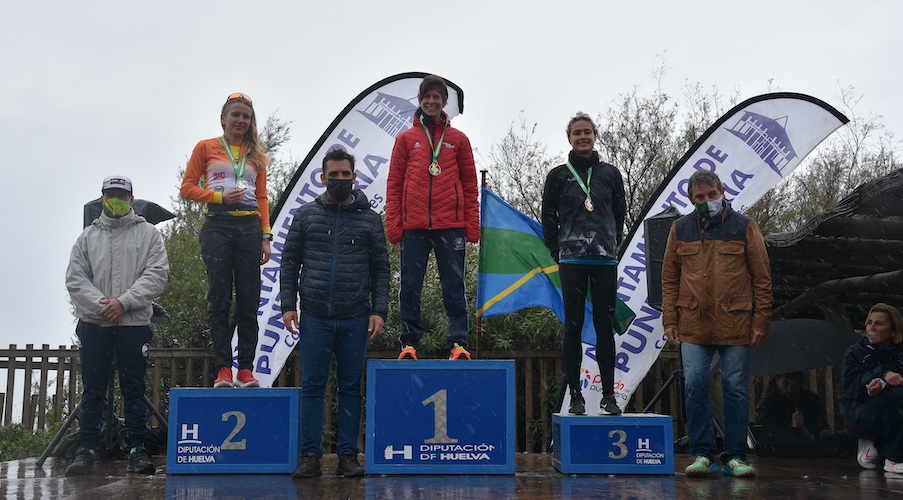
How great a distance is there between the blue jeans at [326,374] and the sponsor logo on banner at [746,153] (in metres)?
3.30

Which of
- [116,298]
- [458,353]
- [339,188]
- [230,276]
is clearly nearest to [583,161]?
[458,353]

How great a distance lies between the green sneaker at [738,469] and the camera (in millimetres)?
4695

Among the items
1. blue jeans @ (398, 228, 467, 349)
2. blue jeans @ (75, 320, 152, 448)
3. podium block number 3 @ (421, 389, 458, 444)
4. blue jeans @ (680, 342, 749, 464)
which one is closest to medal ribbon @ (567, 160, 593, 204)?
blue jeans @ (398, 228, 467, 349)

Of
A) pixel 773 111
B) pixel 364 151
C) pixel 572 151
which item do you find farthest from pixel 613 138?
pixel 572 151

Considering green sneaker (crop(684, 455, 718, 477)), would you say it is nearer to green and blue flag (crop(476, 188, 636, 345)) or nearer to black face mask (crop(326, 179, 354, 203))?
green and blue flag (crop(476, 188, 636, 345))

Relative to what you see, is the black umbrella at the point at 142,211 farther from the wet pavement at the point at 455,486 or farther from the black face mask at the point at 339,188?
the black face mask at the point at 339,188

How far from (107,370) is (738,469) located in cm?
390

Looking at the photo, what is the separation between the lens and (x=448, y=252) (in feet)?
16.6

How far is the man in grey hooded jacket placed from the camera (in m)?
5.05

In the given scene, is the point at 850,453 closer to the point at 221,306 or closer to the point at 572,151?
the point at 572,151

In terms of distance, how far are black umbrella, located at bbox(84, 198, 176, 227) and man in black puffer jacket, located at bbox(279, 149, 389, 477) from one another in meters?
2.21

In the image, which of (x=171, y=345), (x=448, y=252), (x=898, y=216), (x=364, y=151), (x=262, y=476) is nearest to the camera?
(x=262, y=476)

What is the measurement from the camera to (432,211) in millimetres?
4992

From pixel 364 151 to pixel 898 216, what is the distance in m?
4.43
